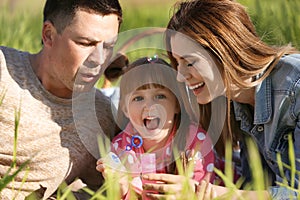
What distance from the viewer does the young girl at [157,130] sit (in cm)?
217

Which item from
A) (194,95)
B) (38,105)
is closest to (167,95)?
(194,95)

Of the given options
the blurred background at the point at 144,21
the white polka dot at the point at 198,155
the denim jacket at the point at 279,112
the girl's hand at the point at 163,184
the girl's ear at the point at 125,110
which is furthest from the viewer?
the blurred background at the point at 144,21

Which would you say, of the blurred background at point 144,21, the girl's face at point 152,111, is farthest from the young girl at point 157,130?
the blurred background at point 144,21

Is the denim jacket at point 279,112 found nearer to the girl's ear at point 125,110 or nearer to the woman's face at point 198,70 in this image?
the woman's face at point 198,70

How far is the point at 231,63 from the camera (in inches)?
80.4

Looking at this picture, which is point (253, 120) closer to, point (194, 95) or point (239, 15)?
point (194, 95)

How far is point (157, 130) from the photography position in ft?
7.16

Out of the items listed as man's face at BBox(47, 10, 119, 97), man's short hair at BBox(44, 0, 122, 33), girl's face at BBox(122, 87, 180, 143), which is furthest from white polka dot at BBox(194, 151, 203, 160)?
man's short hair at BBox(44, 0, 122, 33)

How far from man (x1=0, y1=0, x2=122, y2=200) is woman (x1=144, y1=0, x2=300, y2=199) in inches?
10.2

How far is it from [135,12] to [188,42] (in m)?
3.26

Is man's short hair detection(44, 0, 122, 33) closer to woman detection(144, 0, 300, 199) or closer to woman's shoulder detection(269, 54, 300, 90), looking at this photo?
woman detection(144, 0, 300, 199)

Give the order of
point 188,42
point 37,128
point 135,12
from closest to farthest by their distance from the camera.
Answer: point 188,42
point 37,128
point 135,12

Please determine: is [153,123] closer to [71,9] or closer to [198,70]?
[198,70]

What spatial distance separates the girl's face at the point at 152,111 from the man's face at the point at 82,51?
0.51 feet
